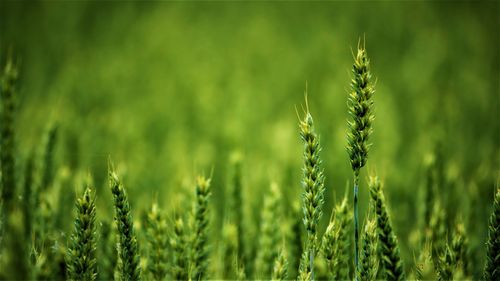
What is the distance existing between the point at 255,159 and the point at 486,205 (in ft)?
6.29

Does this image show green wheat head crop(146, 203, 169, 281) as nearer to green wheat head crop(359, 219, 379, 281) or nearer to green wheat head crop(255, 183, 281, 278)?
green wheat head crop(255, 183, 281, 278)

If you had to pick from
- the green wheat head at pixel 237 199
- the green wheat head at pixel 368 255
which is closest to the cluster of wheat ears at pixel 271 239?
the green wheat head at pixel 368 255

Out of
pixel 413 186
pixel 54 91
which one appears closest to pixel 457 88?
pixel 413 186

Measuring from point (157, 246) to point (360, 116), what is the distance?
100 cm

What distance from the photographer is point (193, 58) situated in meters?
6.54

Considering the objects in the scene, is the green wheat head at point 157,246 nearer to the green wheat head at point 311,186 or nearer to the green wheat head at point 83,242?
the green wheat head at point 83,242

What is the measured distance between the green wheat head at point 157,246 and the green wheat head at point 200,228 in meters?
0.13

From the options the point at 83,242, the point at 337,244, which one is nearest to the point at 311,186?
the point at 337,244

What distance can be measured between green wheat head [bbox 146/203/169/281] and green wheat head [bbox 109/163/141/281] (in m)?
0.13

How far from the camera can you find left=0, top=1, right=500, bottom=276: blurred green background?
3.15 m

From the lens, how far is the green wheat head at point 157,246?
1690 mm

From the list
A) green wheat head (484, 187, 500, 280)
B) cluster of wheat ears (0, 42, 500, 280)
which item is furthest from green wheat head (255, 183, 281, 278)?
green wheat head (484, 187, 500, 280)

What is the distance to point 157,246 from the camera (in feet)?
5.61

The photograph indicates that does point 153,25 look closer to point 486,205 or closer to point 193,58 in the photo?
point 193,58
